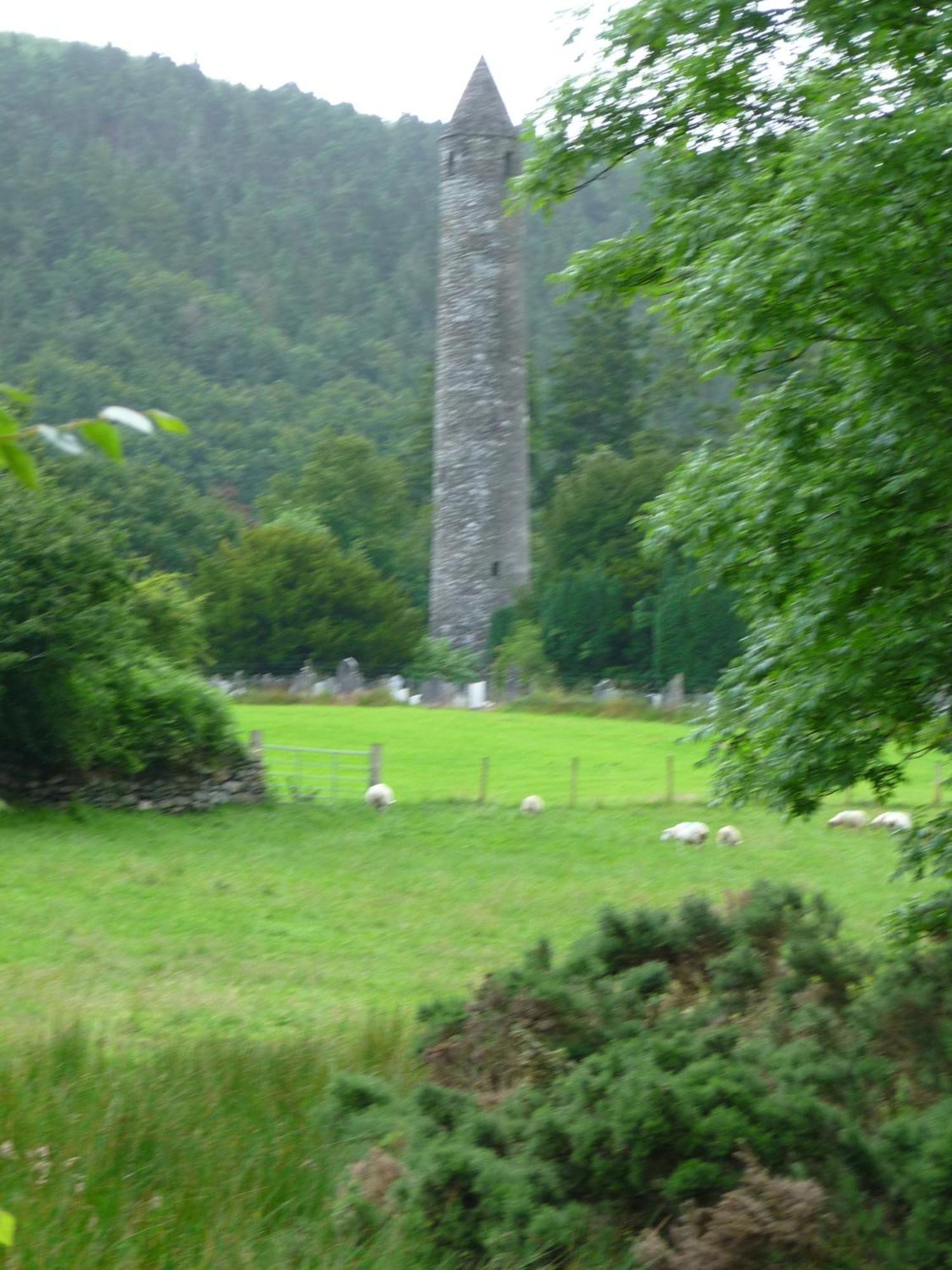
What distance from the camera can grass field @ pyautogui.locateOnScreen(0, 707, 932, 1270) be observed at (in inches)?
179

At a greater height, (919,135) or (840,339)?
(919,135)

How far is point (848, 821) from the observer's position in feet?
66.5

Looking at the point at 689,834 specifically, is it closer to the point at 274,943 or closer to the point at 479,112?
the point at 274,943

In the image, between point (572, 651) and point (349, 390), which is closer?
point (572, 651)

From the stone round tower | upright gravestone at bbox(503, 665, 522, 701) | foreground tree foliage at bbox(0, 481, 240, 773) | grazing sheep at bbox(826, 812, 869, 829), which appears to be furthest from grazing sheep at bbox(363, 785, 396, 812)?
the stone round tower

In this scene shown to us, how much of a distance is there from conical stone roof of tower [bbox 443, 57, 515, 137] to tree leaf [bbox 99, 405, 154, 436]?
1724 inches

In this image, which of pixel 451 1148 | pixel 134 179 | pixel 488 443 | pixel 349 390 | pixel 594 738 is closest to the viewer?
pixel 451 1148

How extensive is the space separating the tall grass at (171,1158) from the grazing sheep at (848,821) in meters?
14.7

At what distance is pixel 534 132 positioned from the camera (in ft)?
25.3

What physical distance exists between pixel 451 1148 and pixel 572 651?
121 feet

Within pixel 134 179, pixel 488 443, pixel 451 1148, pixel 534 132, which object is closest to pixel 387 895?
pixel 534 132

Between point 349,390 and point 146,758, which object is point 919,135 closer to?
point 146,758

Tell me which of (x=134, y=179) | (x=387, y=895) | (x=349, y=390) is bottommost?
(x=387, y=895)

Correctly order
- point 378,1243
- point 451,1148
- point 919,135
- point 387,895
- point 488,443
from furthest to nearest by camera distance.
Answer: point 488,443
point 387,895
point 919,135
point 451,1148
point 378,1243
